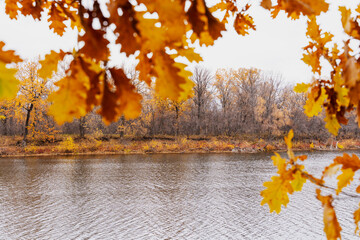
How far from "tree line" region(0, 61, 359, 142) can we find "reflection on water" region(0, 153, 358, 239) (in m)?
13.5

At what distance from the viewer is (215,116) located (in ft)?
114

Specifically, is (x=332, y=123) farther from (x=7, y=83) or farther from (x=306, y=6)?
(x=7, y=83)

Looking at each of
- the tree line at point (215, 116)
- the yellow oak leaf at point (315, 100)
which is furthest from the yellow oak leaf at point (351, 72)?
the tree line at point (215, 116)

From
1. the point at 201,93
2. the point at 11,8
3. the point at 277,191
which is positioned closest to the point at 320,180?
the point at 277,191

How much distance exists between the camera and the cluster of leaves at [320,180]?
770 millimetres

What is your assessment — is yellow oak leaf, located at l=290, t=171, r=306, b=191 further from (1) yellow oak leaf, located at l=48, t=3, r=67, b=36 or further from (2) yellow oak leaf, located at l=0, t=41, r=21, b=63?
(1) yellow oak leaf, located at l=48, t=3, r=67, b=36

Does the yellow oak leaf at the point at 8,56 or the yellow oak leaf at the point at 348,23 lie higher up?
the yellow oak leaf at the point at 348,23

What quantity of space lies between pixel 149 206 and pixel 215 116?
25.9m

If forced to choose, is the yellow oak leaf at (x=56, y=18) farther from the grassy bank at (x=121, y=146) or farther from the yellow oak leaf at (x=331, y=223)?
the grassy bank at (x=121, y=146)

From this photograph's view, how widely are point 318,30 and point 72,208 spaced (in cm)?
1001

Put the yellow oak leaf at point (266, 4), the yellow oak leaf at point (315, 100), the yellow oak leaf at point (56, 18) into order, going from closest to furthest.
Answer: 1. the yellow oak leaf at point (266, 4)
2. the yellow oak leaf at point (315, 100)
3. the yellow oak leaf at point (56, 18)

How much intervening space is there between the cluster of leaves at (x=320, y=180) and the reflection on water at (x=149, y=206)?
7.07 metres

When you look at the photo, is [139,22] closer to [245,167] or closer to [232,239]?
[232,239]

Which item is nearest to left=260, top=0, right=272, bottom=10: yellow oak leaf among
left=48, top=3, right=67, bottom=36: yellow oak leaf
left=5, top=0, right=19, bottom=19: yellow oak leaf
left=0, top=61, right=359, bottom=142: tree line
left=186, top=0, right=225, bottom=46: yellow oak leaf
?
left=186, top=0, right=225, bottom=46: yellow oak leaf
